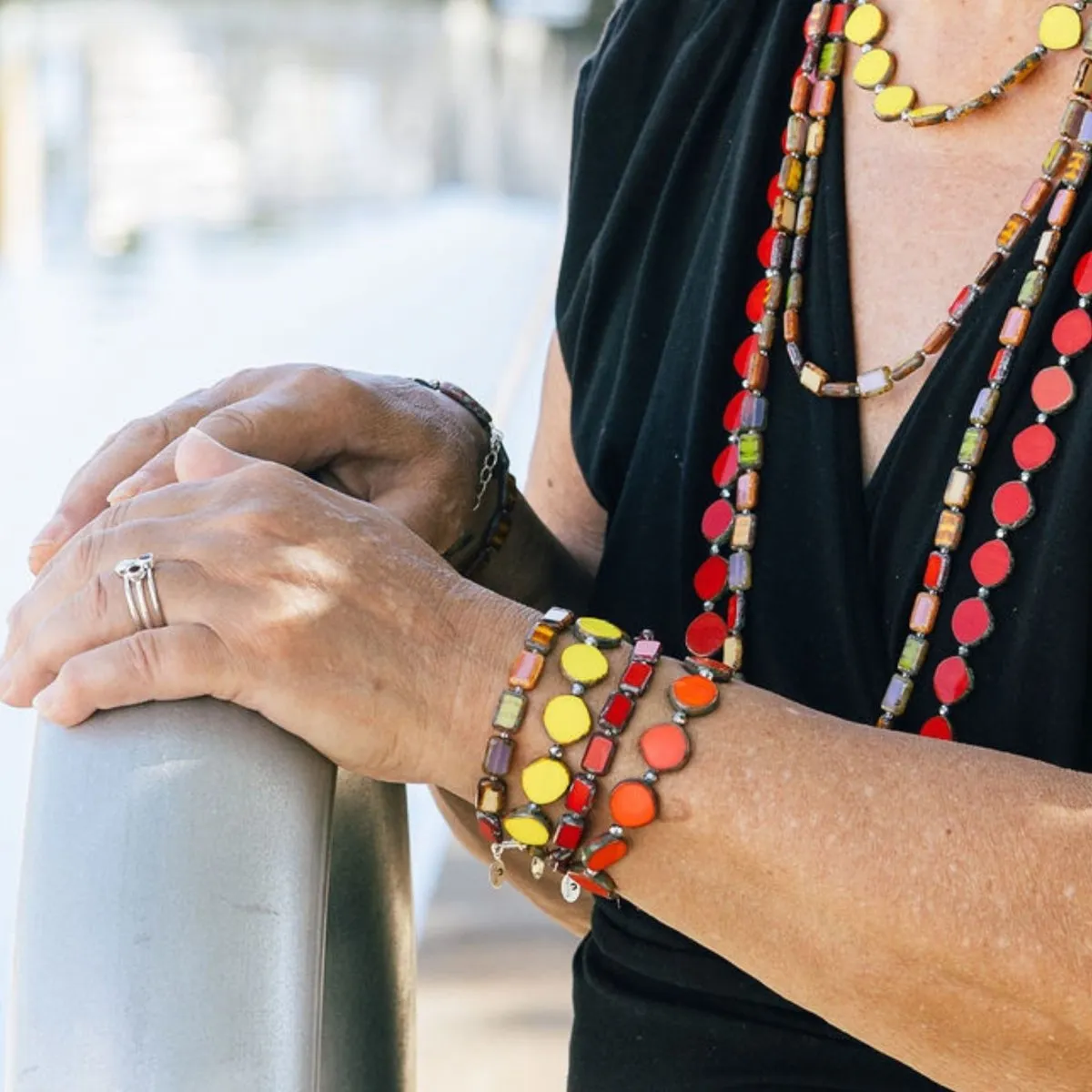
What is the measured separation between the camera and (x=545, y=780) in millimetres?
900

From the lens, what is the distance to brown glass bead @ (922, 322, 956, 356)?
110 centimetres

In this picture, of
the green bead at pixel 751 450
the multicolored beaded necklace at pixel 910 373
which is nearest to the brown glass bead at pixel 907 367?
the multicolored beaded necklace at pixel 910 373

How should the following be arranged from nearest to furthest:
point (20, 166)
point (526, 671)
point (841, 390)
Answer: point (526, 671), point (841, 390), point (20, 166)

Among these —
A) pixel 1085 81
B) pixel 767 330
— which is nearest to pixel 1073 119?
pixel 1085 81

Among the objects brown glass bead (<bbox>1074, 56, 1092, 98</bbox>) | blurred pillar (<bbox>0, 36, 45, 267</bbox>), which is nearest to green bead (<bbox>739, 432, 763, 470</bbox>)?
brown glass bead (<bbox>1074, 56, 1092, 98</bbox>)

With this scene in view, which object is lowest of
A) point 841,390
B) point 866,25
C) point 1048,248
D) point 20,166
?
point 20,166

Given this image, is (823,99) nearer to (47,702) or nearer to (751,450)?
(751,450)

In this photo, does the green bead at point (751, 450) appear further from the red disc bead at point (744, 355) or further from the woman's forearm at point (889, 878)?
the woman's forearm at point (889, 878)

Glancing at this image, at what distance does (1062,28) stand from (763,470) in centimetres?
35

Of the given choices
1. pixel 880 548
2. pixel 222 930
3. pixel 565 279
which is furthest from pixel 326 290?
pixel 222 930

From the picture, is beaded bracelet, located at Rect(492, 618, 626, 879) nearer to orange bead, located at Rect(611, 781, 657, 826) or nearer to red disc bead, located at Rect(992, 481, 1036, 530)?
orange bead, located at Rect(611, 781, 657, 826)

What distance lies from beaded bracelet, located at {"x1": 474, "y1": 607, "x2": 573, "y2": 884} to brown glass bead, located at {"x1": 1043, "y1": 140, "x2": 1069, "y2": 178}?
47 cm

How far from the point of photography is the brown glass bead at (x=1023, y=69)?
44.4 inches

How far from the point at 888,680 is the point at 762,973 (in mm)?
243
